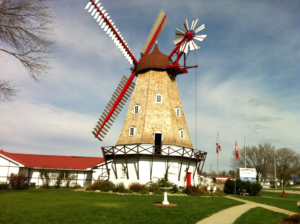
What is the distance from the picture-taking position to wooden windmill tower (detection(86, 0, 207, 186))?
25406 millimetres

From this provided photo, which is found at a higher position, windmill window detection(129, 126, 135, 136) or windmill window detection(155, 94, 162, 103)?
windmill window detection(155, 94, 162, 103)

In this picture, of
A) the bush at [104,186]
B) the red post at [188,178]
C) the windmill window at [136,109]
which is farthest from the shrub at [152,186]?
the windmill window at [136,109]

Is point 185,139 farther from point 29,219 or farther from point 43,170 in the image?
point 29,219

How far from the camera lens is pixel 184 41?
29.1 meters

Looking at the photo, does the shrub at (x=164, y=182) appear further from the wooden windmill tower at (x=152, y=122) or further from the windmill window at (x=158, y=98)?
the windmill window at (x=158, y=98)

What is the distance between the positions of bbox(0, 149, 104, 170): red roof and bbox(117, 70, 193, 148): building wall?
11534 mm

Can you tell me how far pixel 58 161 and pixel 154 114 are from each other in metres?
18.8

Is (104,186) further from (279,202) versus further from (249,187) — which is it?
(249,187)

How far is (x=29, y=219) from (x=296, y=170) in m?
105

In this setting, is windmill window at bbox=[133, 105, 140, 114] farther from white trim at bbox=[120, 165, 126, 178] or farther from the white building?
the white building

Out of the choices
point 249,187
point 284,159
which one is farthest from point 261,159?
point 249,187

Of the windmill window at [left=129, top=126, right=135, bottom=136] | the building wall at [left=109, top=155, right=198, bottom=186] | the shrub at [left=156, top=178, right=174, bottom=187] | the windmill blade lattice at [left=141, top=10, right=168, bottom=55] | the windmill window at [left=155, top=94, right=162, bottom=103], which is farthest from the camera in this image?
the windmill blade lattice at [left=141, top=10, right=168, bottom=55]

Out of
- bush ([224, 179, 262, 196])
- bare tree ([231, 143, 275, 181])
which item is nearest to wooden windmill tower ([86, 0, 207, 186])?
bush ([224, 179, 262, 196])

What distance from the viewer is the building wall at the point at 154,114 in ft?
86.5
